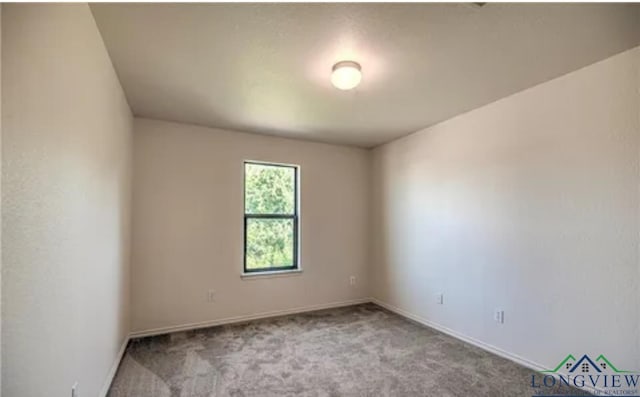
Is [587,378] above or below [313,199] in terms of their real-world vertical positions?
below

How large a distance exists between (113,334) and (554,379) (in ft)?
11.6

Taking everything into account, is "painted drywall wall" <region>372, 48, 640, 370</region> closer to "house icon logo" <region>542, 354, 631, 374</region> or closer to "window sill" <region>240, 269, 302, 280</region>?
"house icon logo" <region>542, 354, 631, 374</region>

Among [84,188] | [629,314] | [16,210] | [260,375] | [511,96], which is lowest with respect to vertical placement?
[260,375]

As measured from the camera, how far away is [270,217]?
420 cm

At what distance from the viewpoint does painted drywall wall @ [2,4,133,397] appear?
1.02 m

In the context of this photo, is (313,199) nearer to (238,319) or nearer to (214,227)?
(214,227)

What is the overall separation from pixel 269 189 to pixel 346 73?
2.30 meters

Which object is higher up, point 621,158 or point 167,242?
point 621,158

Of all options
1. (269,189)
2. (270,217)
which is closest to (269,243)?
(270,217)

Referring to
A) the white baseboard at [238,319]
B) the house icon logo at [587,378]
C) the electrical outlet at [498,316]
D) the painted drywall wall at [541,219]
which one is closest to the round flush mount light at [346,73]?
the painted drywall wall at [541,219]

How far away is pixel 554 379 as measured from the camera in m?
2.45

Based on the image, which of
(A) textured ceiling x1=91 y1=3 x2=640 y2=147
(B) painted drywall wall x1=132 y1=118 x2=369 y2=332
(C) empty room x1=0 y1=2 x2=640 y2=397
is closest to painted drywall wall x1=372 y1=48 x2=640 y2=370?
(C) empty room x1=0 y1=2 x2=640 y2=397

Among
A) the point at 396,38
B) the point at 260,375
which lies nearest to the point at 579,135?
the point at 396,38

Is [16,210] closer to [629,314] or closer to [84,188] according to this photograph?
[84,188]
